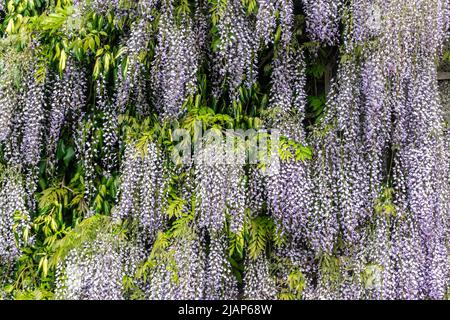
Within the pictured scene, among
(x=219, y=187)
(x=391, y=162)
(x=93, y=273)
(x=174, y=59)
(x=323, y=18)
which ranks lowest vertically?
(x=93, y=273)

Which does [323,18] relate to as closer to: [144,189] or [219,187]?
[219,187]

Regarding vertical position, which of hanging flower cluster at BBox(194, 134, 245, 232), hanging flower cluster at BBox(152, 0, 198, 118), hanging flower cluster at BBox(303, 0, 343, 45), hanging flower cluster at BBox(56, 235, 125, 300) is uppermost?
hanging flower cluster at BBox(303, 0, 343, 45)

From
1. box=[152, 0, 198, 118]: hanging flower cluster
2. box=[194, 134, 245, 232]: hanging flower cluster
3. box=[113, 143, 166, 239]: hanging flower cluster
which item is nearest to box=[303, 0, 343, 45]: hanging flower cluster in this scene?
box=[152, 0, 198, 118]: hanging flower cluster

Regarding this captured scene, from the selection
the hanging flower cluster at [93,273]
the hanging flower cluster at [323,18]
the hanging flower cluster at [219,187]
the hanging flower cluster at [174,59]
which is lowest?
the hanging flower cluster at [93,273]

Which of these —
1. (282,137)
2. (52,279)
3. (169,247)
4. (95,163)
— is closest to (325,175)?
(282,137)

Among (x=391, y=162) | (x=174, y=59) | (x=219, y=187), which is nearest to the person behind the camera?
(x=219, y=187)

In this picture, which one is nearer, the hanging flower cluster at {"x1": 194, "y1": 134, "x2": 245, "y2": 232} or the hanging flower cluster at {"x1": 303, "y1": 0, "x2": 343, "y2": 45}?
the hanging flower cluster at {"x1": 194, "y1": 134, "x2": 245, "y2": 232}

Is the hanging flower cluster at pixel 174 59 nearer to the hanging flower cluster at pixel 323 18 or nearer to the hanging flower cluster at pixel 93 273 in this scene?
the hanging flower cluster at pixel 323 18

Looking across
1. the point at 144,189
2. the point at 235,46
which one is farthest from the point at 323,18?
the point at 144,189

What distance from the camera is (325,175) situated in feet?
11.8

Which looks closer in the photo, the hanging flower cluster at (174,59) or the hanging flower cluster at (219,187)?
the hanging flower cluster at (219,187)

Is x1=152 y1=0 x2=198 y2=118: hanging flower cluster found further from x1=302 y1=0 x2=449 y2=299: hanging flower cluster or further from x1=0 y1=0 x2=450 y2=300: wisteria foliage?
x1=302 y1=0 x2=449 y2=299: hanging flower cluster

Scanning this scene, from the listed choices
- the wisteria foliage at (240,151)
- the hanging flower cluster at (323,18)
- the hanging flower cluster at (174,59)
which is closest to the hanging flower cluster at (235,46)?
the wisteria foliage at (240,151)

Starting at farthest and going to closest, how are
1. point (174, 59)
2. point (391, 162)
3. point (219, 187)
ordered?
1. point (391, 162)
2. point (174, 59)
3. point (219, 187)
